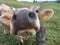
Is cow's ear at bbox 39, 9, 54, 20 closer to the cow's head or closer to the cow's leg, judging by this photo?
the cow's head

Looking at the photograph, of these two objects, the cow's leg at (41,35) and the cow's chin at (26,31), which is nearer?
the cow's chin at (26,31)

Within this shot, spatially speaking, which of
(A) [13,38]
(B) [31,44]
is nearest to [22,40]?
(B) [31,44]

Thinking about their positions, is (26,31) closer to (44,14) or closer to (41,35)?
(44,14)

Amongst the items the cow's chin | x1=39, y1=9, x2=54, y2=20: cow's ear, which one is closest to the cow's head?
the cow's chin

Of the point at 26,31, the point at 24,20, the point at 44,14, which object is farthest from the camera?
the point at 44,14

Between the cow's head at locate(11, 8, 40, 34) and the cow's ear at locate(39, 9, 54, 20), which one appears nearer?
the cow's head at locate(11, 8, 40, 34)

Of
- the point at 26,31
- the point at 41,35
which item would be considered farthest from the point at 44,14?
the point at 41,35

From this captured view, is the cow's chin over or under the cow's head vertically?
under

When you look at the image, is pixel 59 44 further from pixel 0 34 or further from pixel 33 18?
pixel 33 18

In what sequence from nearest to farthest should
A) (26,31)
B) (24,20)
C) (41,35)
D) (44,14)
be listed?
(24,20) → (26,31) → (44,14) → (41,35)

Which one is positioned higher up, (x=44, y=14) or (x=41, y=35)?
(x=44, y=14)

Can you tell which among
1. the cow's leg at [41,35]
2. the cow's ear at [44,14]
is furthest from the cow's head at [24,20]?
the cow's leg at [41,35]

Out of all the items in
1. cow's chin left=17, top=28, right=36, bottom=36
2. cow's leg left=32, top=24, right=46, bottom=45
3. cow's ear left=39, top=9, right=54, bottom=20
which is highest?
cow's ear left=39, top=9, right=54, bottom=20

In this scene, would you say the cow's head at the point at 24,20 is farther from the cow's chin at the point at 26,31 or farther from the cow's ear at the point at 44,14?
the cow's ear at the point at 44,14
